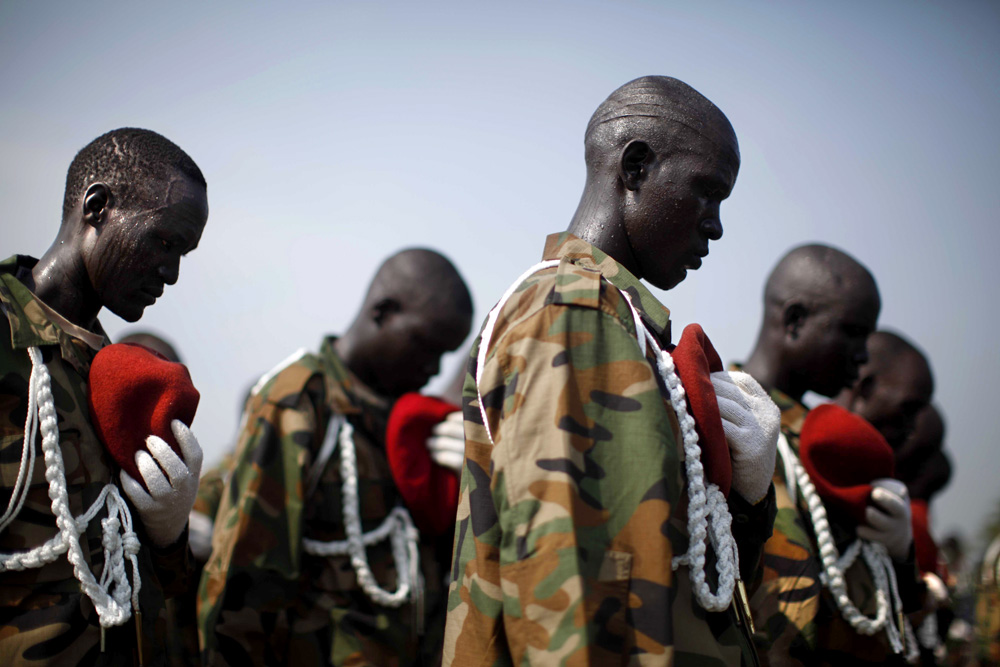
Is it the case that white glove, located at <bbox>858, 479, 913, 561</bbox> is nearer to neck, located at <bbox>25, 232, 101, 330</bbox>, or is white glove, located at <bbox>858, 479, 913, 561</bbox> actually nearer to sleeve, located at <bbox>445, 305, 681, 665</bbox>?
sleeve, located at <bbox>445, 305, 681, 665</bbox>

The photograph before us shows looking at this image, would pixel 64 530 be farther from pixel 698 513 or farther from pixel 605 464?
pixel 698 513

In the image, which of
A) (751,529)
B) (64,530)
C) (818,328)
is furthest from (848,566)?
(64,530)

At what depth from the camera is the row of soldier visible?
1853 mm

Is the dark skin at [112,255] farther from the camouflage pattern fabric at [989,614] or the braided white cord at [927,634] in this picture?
the camouflage pattern fabric at [989,614]

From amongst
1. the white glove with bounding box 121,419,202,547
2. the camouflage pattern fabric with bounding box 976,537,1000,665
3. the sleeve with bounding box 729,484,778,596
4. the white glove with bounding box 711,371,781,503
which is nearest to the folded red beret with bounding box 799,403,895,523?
the sleeve with bounding box 729,484,778,596

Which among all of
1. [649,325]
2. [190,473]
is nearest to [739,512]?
[649,325]

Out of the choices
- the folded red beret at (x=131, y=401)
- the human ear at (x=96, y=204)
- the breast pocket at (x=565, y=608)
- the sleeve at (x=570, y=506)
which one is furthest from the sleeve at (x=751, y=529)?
the human ear at (x=96, y=204)

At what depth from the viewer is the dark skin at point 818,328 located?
4.19 metres

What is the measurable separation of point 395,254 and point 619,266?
10.4 ft

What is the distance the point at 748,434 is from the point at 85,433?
76.8 inches

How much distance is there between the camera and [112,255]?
106 inches

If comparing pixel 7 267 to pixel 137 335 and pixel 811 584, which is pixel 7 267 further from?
pixel 137 335

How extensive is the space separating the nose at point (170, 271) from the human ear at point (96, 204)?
250mm

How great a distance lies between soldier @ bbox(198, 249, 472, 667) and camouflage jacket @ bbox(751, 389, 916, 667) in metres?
1.89
